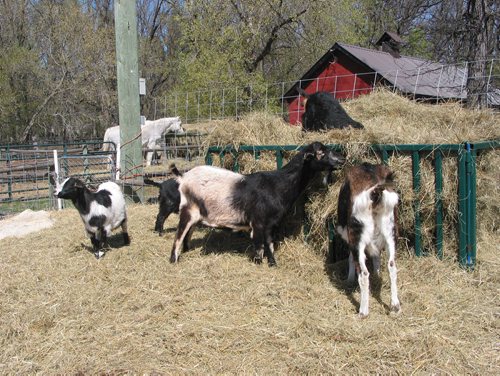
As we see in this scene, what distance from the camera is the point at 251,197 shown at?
5449 millimetres

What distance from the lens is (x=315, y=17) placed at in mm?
19453

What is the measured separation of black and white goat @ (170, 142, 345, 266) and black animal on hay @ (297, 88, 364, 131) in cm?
133

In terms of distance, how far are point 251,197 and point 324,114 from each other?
2.18 m

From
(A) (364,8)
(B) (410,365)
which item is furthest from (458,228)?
(A) (364,8)

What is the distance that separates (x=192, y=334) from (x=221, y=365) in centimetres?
51

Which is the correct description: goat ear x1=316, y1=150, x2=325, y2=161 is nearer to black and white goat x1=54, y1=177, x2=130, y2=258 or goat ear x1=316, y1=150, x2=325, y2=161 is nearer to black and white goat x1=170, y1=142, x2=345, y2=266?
black and white goat x1=170, y1=142, x2=345, y2=266

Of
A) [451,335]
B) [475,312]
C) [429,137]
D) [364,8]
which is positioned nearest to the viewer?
[451,335]

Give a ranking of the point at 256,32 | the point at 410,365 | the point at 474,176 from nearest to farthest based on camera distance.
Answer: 1. the point at 410,365
2. the point at 474,176
3. the point at 256,32

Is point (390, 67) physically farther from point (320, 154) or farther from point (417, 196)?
point (417, 196)

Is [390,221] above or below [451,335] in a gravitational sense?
above

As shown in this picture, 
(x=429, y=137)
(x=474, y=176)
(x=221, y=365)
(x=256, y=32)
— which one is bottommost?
(x=221, y=365)

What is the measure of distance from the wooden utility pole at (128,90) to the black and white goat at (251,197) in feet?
12.9

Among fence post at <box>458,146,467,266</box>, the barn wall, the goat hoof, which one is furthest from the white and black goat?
the barn wall

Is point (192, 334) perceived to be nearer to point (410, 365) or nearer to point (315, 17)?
point (410, 365)
